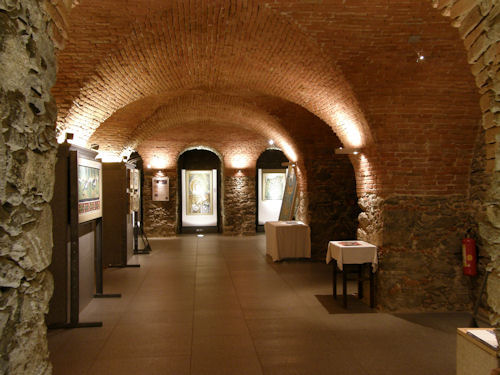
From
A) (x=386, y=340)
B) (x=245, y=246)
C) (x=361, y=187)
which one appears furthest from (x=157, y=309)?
(x=245, y=246)

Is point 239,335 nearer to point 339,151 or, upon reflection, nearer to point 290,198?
point 339,151

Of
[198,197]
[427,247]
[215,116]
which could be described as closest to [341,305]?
[427,247]

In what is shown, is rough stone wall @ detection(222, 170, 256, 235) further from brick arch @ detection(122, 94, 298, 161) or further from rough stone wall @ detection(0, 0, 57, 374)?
rough stone wall @ detection(0, 0, 57, 374)

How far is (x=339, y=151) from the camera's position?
6.55 m

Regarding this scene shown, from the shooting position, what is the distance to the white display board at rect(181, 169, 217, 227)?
1521 cm

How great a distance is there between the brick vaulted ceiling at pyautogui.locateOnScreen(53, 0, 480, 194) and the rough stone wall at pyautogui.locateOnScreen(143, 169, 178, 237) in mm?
7044

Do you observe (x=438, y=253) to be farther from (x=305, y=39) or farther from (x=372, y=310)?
(x=305, y=39)

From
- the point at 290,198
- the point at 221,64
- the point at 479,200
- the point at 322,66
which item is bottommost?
the point at 290,198

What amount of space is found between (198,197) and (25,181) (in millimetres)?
13593

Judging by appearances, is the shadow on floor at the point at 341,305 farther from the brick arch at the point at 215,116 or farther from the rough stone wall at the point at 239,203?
the rough stone wall at the point at 239,203

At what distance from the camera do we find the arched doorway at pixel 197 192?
15219 millimetres

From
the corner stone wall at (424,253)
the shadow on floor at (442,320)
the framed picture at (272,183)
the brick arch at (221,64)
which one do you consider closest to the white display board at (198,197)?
the framed picture at (272,183)

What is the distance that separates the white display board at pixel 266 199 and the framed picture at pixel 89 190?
31.9 feet

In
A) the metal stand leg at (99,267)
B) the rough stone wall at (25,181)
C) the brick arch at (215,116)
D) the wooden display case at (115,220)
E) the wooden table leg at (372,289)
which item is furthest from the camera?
the brick arch at (215,116)
